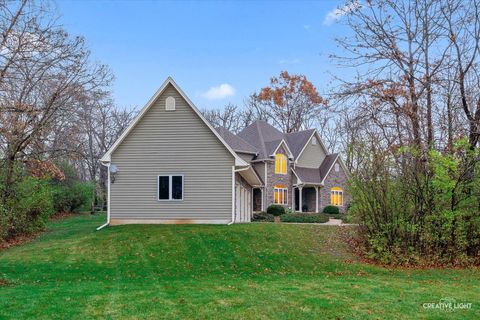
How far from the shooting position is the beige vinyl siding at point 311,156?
2903 centimetres

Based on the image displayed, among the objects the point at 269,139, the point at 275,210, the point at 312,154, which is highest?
the point at 269,139

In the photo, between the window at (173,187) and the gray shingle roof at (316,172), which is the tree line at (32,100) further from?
the gray shingle roof at (316,172)

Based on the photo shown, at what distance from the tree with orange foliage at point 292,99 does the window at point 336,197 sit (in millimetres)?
11415

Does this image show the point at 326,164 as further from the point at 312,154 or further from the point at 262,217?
the point at 262,217

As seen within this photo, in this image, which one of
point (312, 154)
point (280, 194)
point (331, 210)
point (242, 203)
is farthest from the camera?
point (312, 154)

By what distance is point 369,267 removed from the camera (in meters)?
11.1

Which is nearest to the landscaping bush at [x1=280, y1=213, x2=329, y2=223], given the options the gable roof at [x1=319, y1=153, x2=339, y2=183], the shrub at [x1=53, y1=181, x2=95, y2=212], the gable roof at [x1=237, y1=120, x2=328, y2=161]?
the gable roof at [x1=237, y1=120, x2=328, y2=161]

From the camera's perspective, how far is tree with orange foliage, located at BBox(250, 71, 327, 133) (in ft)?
131

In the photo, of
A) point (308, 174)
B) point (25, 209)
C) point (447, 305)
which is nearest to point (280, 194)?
point (308, 174)

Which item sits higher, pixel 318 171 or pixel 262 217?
pixel 318 171

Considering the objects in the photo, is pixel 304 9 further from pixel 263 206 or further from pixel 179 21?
pixel 263 206

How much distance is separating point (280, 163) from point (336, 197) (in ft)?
19.8

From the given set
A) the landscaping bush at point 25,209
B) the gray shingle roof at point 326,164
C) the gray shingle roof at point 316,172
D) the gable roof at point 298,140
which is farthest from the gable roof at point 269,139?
the landscaping bush at point 25,209

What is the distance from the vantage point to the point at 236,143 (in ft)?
85.1
